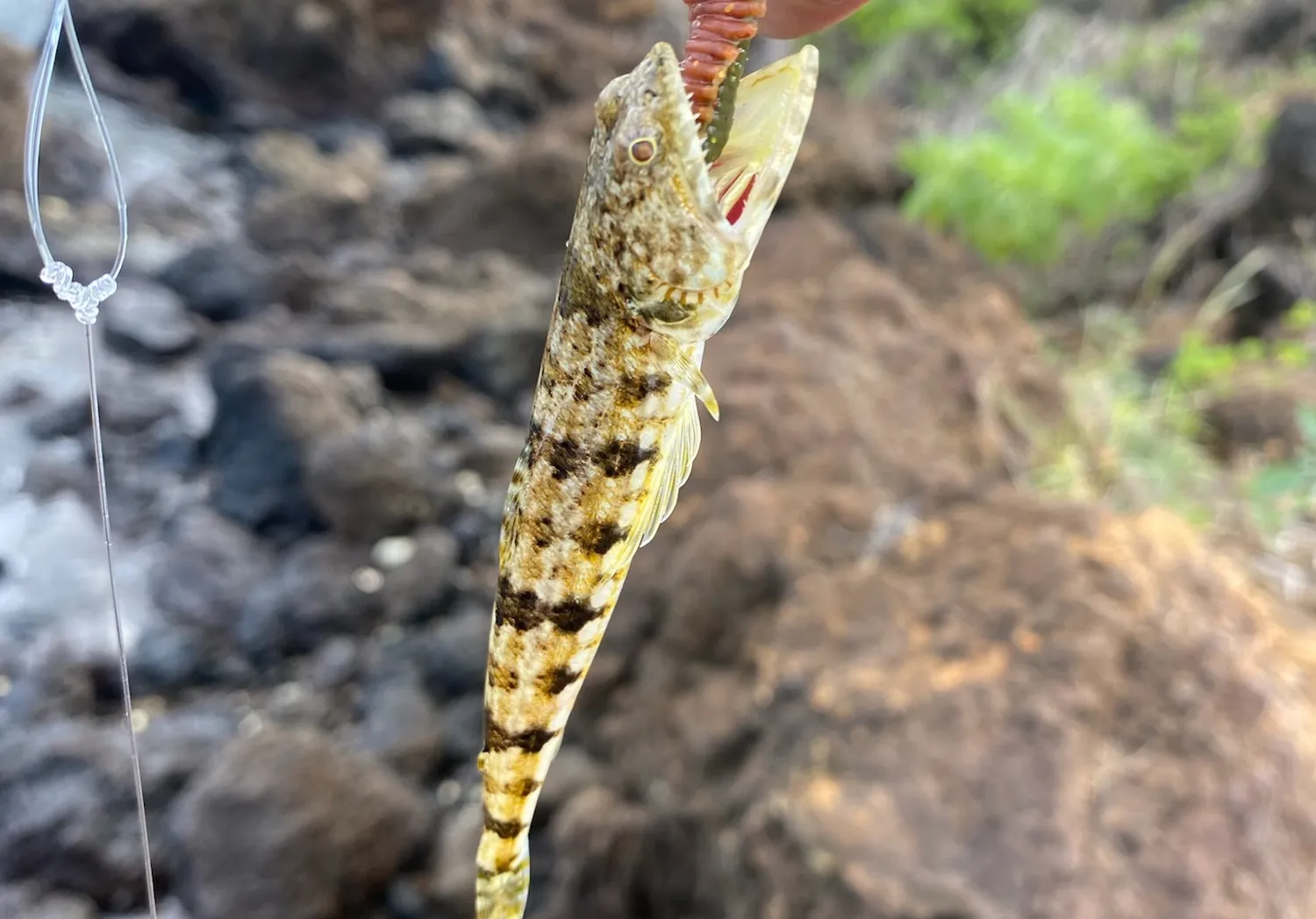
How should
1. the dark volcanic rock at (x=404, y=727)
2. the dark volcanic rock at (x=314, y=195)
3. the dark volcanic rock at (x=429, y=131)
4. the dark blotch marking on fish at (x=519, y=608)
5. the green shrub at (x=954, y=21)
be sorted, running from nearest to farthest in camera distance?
the dark blotch marking on fish at (x=519, y=608) < the dark volcanic rock at (x=404, y=727) < the dark volcanic rock at (x=314, y=195) < the green shrub at (x=954, y=21) < the dark volcanic rock at (x=429, y=131)

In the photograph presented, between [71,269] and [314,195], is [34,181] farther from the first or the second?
[314,195]

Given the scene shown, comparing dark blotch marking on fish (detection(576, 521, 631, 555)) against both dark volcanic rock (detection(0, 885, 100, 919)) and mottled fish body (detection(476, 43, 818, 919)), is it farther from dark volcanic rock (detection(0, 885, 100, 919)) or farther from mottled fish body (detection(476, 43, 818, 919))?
dark volcanic rock (detection(0, 885, 100, 919))

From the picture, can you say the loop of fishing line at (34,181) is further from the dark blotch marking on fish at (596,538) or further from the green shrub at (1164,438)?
the green shrub at (1164,438)

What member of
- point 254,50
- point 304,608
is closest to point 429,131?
point 254,50

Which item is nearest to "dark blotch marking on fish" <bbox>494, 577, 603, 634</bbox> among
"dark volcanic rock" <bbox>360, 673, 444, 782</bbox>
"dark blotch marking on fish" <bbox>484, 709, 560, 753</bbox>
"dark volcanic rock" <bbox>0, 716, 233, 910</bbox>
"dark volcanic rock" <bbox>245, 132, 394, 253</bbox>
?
"dark blotch marking on fish" <bbox>484, 709, 560, 753</bbox>

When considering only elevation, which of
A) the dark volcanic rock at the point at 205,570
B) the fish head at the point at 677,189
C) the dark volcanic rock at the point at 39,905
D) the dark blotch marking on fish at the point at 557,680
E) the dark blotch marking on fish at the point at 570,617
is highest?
the fish head at the point at 677,189

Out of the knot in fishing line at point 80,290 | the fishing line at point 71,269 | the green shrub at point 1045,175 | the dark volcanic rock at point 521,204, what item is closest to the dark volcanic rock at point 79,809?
the fishing line at point 71,269

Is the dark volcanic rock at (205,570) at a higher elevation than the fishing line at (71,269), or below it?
below
